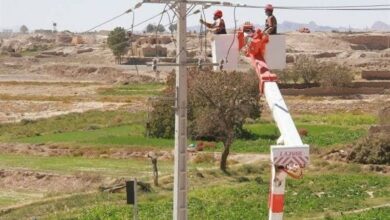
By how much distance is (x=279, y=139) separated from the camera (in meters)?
13.5

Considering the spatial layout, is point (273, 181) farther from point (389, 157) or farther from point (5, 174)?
point (5, 174)

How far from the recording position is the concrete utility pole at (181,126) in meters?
17.5

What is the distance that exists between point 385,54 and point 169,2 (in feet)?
356

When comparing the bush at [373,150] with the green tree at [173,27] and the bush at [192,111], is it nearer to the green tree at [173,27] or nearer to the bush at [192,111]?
the bush at [192,111]

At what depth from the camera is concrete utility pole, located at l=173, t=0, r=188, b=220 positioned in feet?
57.6

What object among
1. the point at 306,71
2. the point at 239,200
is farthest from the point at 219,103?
the point at 306,71

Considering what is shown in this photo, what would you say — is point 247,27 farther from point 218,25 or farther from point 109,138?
point 109,138

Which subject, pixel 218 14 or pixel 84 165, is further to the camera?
pixel 84 165

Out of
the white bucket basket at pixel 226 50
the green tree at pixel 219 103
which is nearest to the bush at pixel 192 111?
the green tree at pixel 219 103

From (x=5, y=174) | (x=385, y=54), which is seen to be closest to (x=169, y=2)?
(x=5, y=174)

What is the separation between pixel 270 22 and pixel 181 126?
11.3 ft

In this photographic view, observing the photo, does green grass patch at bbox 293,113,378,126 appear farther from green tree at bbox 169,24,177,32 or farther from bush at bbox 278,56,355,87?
green tree at bbox 169,24,177,32

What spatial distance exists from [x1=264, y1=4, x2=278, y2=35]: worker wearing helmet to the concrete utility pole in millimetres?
2290

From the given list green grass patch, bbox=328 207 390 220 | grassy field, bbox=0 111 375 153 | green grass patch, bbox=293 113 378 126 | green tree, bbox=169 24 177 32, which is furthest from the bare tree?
green tree, bbox=169 24 177 32
